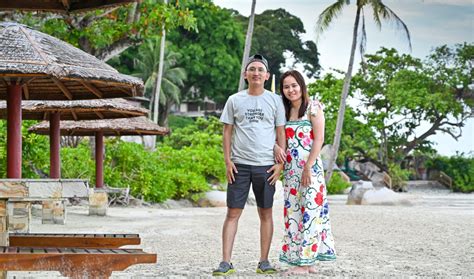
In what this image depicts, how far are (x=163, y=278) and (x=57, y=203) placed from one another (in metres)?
7.26

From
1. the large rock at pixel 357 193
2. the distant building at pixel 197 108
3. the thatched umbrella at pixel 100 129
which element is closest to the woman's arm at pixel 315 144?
the thatched umbrella at pixel 100 129

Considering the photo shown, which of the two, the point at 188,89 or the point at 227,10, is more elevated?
the point at 227,10

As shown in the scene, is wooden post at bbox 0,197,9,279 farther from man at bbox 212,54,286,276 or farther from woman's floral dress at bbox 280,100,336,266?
woman's floral dress at bbox 280,100,336,266

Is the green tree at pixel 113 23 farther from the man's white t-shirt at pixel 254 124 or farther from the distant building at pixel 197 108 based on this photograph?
the distant building at pixel 197 108

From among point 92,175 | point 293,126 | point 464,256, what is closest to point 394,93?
→ point 92,175

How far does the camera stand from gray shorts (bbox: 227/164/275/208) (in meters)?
7.36

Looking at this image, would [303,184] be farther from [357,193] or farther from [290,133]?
[357,193]

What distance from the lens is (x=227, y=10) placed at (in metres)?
48.9

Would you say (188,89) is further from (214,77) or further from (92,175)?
(92,175)

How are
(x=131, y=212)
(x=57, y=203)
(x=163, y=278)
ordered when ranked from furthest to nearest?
1. (x=131, y=212)
2. (x=57, y=203)
3. (x=163, y=278)

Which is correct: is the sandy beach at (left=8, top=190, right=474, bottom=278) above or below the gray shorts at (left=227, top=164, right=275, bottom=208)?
below

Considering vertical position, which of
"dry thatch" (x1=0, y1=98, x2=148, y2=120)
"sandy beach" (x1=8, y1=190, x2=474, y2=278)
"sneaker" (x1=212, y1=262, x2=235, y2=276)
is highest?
"dry thatch" (x1=0, y1=98, x2=148, y2=120)

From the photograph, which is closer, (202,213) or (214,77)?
(202,213)

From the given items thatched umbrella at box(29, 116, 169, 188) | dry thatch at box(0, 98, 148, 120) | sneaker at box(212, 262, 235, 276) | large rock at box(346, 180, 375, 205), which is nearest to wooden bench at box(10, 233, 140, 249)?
sneaker at box(212, 262, 235, 276)
